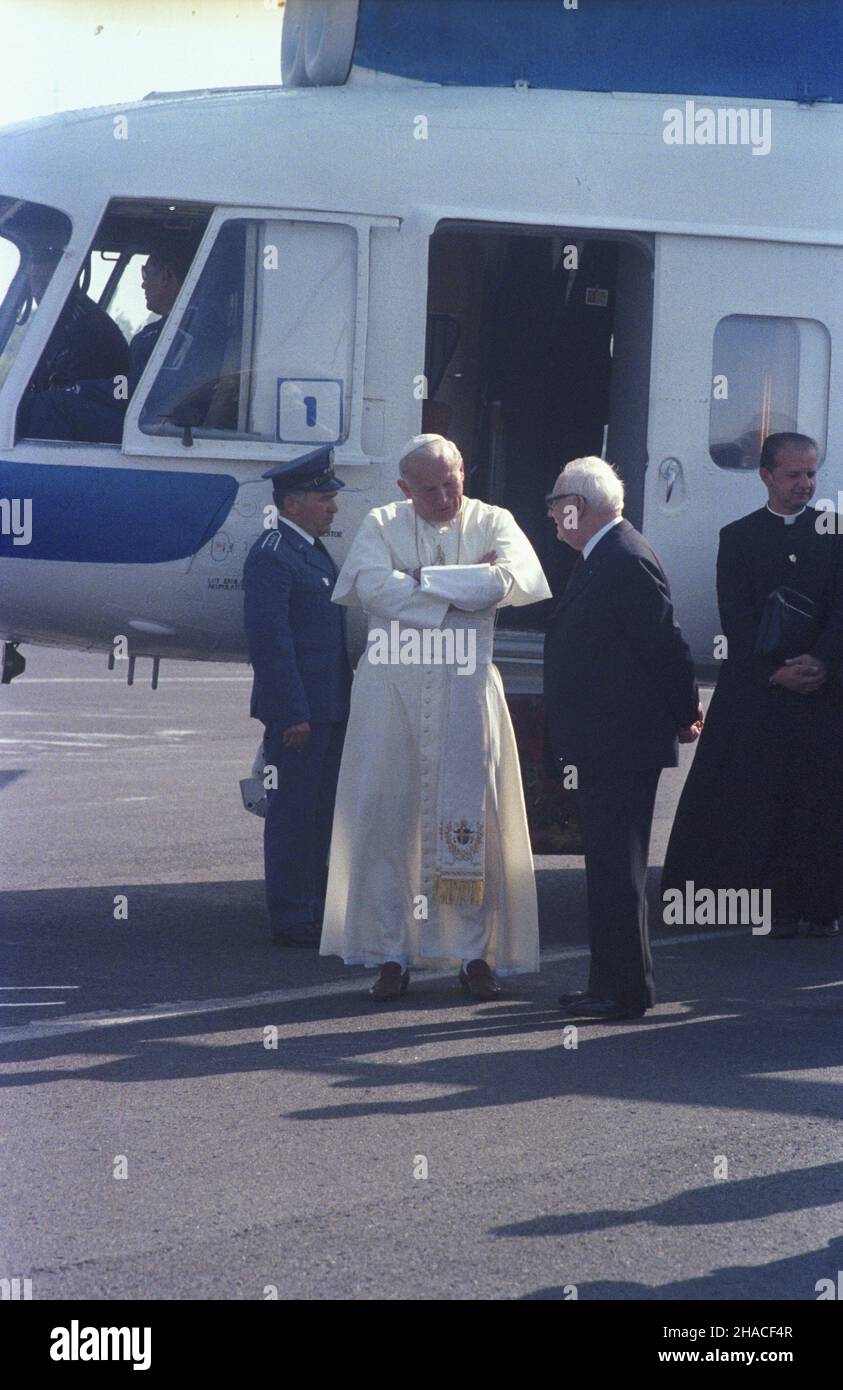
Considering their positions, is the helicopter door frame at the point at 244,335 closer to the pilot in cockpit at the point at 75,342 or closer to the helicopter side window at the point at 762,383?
the pilot in cockpit at the point at 75,342

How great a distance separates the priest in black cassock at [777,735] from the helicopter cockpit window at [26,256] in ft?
9.80

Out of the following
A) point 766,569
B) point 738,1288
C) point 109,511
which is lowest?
point 738,1288

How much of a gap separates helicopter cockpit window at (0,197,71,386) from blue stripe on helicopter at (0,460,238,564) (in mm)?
510

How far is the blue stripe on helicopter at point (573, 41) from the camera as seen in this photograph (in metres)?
8.66

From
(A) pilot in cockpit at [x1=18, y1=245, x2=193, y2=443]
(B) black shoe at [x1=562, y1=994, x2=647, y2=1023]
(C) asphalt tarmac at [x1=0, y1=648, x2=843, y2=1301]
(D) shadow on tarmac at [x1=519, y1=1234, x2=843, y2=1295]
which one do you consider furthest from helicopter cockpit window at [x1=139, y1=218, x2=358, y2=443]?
(D) shadow on tarmac at [x1=519, y1=1234, x2=843, y2=1295]

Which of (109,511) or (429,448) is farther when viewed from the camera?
(109,511)

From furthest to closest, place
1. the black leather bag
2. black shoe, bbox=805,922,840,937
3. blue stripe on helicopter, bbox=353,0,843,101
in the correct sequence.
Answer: blue stripe on helicopter, bbox=353,0,843,101 < black shoe, bbox=805,922,840,937 < the black leather bag

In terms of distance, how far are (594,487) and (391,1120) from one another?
240 cm

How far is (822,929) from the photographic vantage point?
335 inches

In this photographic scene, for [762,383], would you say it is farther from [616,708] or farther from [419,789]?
[419,789]

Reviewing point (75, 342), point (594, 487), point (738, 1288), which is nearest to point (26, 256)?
point (75, 342)

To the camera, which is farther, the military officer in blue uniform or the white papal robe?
the military officer in blue uniform

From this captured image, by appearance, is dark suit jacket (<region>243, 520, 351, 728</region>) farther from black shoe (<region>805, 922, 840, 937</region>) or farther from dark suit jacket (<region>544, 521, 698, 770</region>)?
black shoe (<region>805, 922, 840, 937</region>)

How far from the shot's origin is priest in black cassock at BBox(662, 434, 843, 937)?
8.17 meters
